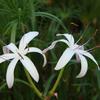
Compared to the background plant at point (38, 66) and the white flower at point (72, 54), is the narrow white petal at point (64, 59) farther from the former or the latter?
the background plant at point (38, 66)

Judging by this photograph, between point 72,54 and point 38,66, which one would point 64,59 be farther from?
point 38,66

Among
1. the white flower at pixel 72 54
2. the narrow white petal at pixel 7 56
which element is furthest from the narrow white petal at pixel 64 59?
the narrow white petal at pixel 7 56

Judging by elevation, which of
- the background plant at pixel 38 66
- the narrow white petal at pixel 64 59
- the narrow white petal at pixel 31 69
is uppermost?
the narrow white petal at pixel 31 69

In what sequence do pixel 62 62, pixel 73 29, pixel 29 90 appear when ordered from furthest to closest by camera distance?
pixel 73 29
pixel 29 90
pixel 62 62

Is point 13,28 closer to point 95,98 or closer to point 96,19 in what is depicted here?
point 95,98

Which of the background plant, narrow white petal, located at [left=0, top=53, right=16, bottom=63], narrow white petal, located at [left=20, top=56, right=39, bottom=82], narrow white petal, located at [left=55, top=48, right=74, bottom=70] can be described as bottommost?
the background plant

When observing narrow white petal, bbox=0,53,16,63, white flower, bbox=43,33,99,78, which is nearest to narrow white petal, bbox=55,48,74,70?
white flower, bbox=43,33,99,78

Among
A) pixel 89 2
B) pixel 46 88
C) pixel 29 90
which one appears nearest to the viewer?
pixel 46 88

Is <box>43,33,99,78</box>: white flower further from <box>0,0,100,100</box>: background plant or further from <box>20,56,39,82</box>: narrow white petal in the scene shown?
<box>0,0,100,100</box>: background plant

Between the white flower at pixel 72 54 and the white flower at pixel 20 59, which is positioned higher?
the white flower at pixel 20 59

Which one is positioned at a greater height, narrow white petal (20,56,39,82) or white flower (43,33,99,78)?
narrow white petal (20,56,39,82)

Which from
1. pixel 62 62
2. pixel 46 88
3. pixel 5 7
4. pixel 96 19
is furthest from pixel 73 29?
pixel 62 62
